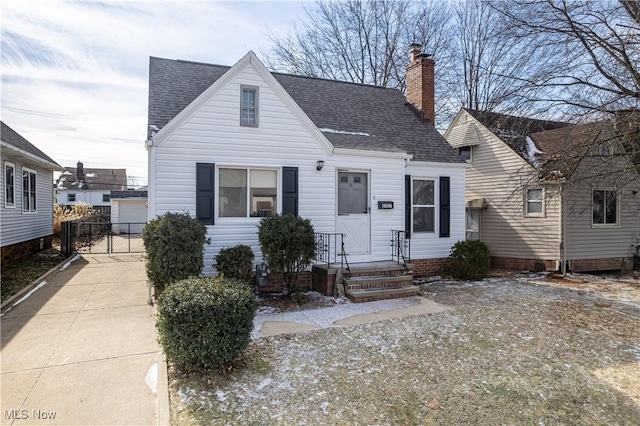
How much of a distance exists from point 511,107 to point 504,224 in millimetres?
4965

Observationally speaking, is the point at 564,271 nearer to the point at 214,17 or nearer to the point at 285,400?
the point at 285,400

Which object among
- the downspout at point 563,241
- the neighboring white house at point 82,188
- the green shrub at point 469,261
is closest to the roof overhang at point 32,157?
the green shrub at point 469,261

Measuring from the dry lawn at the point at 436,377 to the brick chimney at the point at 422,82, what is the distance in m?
7.62

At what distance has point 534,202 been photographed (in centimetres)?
1240

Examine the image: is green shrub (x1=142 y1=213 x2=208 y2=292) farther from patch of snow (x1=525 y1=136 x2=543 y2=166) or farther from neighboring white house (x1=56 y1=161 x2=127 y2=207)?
neighboring white house (x1=56 y1=161 x2=127 y2=207)

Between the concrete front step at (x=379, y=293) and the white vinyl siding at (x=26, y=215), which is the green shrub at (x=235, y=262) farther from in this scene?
the white vinyl siding at (x=26, y=215)

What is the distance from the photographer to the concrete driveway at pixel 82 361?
355cm

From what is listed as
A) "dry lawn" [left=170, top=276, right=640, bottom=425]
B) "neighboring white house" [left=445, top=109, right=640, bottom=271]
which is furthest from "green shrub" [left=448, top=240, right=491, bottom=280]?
"dry lawn" [left=170, top=276, right=640, bottom=425]

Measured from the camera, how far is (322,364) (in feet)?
15.3

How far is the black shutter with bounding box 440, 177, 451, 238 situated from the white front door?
254 cm

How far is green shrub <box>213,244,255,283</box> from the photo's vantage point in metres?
7.33

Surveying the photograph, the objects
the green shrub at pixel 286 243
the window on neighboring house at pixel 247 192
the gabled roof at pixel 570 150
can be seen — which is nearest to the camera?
the green shrub at pixel 286 243

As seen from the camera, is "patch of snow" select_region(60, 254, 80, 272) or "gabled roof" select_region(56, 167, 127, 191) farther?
"gabled roof" select_region(56, 167, 127, 191)

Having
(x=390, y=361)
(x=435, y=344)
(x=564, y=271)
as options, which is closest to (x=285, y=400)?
(x=390, y=361)
